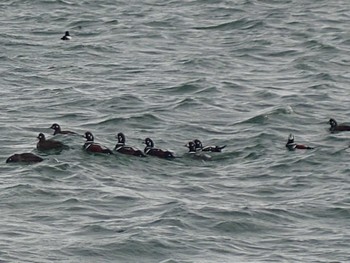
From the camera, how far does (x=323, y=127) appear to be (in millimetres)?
34438

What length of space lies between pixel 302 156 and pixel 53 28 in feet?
70.7

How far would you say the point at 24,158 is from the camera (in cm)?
3039

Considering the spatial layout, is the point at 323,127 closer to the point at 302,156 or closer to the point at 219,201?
the point at 302,156

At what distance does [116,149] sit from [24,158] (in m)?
2.16

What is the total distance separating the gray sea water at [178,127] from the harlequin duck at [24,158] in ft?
1.62

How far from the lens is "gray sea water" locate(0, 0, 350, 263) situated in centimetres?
2548

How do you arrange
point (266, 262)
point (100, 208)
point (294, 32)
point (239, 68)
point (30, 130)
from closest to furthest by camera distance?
point (266, 262)
point (100, 208)
point (30, 130)
point (239, 68)
point (294, 32)

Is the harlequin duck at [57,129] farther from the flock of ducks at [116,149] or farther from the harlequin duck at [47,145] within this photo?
the harlequin duck at [47,145]

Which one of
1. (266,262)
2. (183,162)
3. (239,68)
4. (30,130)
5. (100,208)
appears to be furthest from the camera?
(239,68)

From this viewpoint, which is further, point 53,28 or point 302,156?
point 53,28

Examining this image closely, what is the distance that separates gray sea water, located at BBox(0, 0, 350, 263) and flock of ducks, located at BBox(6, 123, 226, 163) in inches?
7.9

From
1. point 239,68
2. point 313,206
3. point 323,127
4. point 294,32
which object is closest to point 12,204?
point 313,206

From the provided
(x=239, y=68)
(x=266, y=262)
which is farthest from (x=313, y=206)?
(x=239, y=68)

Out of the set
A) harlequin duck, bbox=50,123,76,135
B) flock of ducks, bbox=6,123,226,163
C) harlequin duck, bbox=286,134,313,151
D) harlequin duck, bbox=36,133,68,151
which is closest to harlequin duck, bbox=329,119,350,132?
harlequin duck, bbox=286,134,313,151
